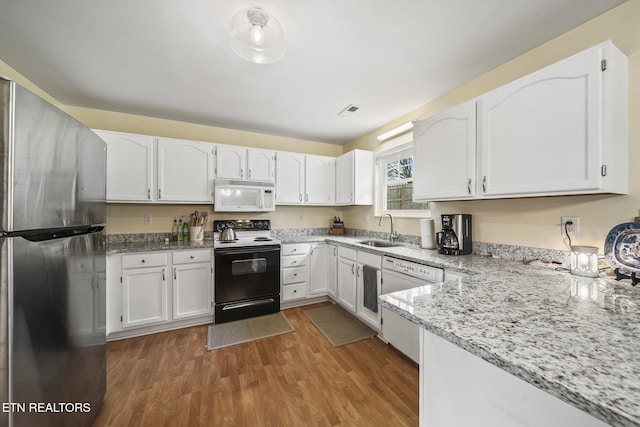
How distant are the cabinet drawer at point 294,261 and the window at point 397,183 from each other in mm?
1255

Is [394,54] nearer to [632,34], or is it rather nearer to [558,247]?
[632,34]

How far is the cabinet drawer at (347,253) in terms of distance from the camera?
2.81 m

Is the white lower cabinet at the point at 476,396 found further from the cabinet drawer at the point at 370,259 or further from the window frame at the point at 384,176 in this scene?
the window frame at the point at 384,176

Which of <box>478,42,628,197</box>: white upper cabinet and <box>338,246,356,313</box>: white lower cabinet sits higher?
<box>478,42,628,197</box>: white upper cabinet

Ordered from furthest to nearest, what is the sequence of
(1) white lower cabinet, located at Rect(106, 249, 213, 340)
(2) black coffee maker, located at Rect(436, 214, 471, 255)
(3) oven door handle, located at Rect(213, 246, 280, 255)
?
(3) oven door handle, located at Rect(213, 246, 280, 255), (1) white lower cabinet, located at Rect(106, 249, 213, 340), (2) black coffee maker, located at Rect(436, 214, 471, 255)

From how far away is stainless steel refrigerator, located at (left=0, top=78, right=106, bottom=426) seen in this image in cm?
79

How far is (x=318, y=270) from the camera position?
Answer: 10.9ft

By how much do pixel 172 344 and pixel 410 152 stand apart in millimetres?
3332

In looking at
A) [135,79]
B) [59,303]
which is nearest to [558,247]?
[59,303]

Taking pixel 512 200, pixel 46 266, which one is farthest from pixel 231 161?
pixel 512 200

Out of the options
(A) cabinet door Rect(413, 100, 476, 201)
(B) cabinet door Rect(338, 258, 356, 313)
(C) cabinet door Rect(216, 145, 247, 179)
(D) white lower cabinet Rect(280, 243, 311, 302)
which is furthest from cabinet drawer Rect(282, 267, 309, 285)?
(A) cabinet door Rect(413, 100, 476, 201)

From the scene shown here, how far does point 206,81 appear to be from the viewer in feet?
7.31

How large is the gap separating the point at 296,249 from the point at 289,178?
1064 millimetres

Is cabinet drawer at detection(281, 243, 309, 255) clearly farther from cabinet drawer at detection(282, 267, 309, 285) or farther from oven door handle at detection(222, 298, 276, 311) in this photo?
oven door handle at detection(222, 298, 276, 311)
